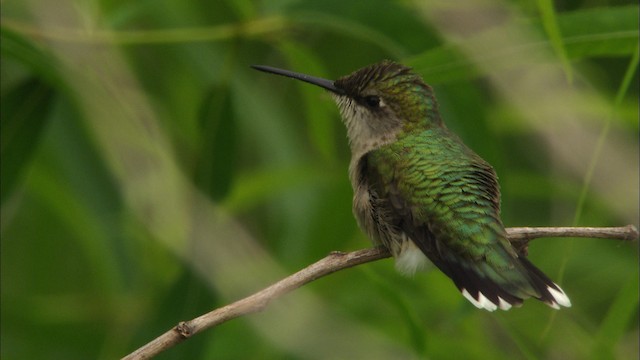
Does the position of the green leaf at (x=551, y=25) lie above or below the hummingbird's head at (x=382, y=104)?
below

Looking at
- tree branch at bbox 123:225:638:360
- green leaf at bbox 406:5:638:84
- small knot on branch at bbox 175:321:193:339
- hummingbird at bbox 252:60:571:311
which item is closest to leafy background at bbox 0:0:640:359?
green leaf at bbox 406:5:638:84

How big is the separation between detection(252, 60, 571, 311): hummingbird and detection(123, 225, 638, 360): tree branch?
0.16 m

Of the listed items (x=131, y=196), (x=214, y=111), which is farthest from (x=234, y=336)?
(x=214, y=111)

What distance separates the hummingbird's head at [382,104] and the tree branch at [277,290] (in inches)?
34.1

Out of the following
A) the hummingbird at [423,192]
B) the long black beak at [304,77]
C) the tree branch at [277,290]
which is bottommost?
the tree branch at [277,290]

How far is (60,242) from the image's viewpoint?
16.4 feet

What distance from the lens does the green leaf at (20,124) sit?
3.66 meters

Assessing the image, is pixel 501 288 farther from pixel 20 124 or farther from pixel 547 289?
pixel 20 124

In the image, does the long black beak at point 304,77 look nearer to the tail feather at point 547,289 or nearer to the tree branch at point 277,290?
the tree branch at point 277,290

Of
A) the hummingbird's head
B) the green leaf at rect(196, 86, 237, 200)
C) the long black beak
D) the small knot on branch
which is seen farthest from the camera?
the hummingbird's head

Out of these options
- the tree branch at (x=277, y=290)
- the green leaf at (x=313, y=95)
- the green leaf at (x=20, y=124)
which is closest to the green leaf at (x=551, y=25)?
the tree branch at (x=277, y=290)

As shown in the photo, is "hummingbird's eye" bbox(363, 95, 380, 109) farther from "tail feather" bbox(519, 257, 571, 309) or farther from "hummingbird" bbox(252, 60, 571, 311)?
"tail feather" bbox(519, 257, 571, 309)

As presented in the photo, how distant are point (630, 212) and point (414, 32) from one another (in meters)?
1.29

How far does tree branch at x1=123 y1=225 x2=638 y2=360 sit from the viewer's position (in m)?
2.61
